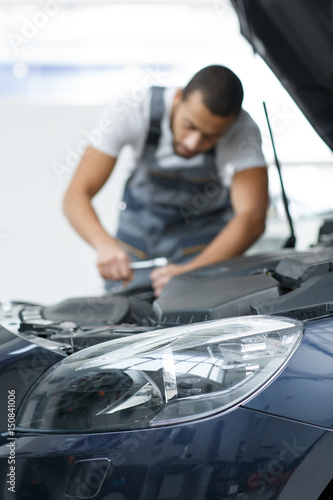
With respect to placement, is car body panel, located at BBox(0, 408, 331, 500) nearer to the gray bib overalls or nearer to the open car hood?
the open car hood

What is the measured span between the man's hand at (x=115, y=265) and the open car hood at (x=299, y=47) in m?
0.56

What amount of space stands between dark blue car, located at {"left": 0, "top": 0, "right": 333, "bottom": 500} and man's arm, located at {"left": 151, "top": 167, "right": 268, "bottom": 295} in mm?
686

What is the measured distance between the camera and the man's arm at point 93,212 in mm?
1462

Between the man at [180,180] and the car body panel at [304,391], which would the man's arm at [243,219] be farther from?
the car body panel at [304,391]

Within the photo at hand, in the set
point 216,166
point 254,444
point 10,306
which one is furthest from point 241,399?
point 216,166

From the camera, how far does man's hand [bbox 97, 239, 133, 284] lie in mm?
1439

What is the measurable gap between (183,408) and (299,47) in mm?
780

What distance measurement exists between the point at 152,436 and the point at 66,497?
0.12 meters

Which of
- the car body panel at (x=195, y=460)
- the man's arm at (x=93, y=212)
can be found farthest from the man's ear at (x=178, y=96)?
the car body panel at (x=195, y=460)

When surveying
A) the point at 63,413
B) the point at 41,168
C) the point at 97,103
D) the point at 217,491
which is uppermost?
the point at 97,103

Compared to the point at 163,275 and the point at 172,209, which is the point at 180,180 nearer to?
the point at 172,209

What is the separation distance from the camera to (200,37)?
132 inches

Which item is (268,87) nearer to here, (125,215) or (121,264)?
(121,264)

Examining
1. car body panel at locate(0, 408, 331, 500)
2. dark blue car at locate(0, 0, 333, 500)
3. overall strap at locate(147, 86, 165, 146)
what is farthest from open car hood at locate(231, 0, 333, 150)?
car body panel at locate(0, 408, 331, 500)
